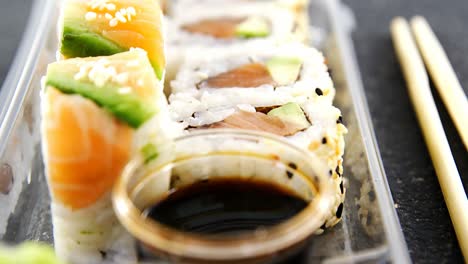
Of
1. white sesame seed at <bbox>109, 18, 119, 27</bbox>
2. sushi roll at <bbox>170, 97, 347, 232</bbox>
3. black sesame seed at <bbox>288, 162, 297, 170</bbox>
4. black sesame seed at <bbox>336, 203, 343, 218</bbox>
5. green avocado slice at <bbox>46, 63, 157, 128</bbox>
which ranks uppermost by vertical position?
white sesame seed at <bbox>109, 18, 119, 27</bbox>

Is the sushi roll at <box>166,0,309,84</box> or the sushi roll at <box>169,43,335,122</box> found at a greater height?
the sushi roll at <box>166,0,309,84</box>

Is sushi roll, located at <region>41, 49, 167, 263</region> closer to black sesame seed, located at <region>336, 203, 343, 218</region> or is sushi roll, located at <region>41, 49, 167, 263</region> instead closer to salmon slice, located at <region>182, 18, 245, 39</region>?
black sesame seed, located at <region>336, 203, 343, 218</region>

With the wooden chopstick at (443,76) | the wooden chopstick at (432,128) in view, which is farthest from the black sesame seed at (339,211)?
the wooden chopstick at (443,76)

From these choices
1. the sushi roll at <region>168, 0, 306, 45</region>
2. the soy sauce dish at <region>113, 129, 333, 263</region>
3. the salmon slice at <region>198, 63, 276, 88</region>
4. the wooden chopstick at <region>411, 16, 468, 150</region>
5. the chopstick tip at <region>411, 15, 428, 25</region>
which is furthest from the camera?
the chopstick tip at <region>411, 15, 428, 25</region>

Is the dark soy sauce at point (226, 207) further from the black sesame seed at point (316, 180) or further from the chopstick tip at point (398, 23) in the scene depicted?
the chopstick tip at point (398, 23)

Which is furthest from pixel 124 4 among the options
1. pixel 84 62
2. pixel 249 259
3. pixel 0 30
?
pixel 0 30

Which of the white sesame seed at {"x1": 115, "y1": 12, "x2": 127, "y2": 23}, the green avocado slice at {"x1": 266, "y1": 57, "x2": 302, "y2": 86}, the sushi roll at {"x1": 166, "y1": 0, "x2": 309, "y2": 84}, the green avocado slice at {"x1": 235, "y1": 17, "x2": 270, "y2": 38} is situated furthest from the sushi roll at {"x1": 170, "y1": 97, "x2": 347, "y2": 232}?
the green avocado slice at {"x1": 235, "y1": 17, "x2": 270, "y2": 38}

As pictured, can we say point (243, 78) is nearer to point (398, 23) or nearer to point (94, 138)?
point (94, 138)
